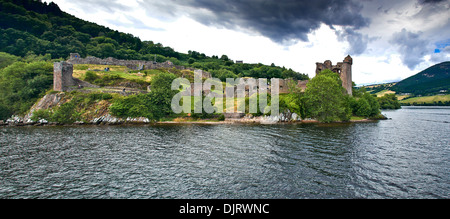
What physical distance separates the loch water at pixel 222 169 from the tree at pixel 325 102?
2671cm

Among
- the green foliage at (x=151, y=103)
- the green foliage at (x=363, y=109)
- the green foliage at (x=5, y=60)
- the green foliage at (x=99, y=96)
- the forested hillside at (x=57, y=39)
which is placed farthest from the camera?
the forested hillside at (x=57, y=39)

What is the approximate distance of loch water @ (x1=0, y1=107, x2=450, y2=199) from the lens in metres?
14.2

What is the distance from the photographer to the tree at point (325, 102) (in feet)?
182

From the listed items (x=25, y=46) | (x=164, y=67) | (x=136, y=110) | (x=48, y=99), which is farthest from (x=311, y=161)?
(x=25, y=46)

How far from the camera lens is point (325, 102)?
56.4m

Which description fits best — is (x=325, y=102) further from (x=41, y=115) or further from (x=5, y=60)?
(x=5, y=60)

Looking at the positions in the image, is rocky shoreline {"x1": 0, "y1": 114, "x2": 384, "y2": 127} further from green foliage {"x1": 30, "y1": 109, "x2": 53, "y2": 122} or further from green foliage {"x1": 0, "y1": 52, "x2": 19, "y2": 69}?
green foliage {"x1": 0, "y1": 52, "x2": 19, "y2": 69}

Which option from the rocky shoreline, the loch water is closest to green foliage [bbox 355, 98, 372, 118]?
the rocky shoreline

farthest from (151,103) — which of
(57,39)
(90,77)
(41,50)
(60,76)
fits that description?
(57,39)

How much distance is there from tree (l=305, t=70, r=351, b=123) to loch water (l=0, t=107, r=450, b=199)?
26714 millimetres

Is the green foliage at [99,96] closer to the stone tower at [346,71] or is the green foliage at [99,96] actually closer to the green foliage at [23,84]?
the green foliage at [23,84]

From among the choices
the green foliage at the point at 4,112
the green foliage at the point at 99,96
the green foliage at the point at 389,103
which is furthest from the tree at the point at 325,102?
the green foliage at the point at 389,103

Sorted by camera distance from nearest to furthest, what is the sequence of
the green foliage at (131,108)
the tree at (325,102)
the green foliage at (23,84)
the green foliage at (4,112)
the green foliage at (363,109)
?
the green foliage at (4,112) < the green foliage at (131,108) < the green foliage at (23,84) < the tree at (325,102) < the green foliage at (363,109)
